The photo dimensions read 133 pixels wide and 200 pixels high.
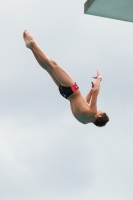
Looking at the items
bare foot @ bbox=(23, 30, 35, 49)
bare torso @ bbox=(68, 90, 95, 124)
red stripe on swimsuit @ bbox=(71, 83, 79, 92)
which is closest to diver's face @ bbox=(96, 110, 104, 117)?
bare torso @ bbox=(68, 90, 95, 124)

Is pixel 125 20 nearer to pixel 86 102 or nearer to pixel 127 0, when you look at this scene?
pixel 127 0

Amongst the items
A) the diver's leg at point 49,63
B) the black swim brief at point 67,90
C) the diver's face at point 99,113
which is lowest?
the diver's face at point 99,113

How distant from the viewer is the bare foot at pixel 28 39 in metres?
7.13

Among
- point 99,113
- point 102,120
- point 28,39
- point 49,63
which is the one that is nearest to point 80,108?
point 99,113

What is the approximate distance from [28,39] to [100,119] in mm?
2318

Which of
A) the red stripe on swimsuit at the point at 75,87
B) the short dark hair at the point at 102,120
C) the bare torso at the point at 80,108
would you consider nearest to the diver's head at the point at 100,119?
the short dark hair at the point at 102,120

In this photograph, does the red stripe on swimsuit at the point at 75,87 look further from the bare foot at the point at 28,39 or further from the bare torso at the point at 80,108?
the bare foot at the point at 28,39

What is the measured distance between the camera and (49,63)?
7.16 m

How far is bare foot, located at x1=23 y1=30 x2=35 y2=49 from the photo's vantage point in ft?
23.4

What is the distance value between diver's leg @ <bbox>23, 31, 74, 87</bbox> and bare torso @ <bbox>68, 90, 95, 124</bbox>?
39 centimetres

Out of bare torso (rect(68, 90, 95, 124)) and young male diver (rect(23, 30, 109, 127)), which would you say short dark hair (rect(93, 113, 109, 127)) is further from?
bare torso (rect(68, 90, 95, 124))

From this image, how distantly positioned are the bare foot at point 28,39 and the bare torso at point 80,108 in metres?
1.43

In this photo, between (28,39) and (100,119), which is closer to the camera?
(28,39)

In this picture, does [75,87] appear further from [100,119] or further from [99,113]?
[100,119]
